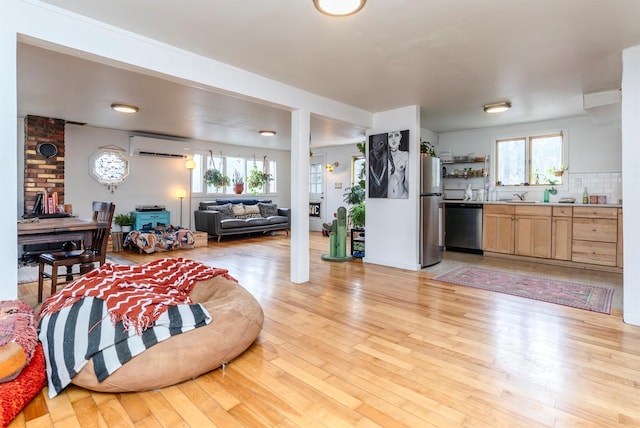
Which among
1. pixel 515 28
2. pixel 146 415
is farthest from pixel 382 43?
pixel 146 415

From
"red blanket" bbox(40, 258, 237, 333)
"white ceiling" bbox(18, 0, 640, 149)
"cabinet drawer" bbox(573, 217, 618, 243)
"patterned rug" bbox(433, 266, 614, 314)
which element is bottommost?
"patterned rug" bbox(433, 266, 614, 314)

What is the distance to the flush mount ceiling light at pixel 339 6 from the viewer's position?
2.16 meters

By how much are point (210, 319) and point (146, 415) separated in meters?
0.56

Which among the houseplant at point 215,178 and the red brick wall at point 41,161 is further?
the houseplant at point 215,178

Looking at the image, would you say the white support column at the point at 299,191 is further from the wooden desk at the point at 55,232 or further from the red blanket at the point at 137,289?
the wooden desk at the point at 55,232

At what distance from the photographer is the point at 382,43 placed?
2871 mm

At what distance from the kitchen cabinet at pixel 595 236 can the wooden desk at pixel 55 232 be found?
6.08 metres

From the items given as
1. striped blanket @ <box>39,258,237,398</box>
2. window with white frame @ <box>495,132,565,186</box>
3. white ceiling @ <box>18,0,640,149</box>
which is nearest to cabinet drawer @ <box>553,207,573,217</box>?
window with white frame @ <box>495,132,565,186</box>

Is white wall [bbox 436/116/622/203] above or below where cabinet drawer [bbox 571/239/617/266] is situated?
above

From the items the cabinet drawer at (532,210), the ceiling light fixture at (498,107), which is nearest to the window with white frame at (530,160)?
the cabinet drawer at (532,210)

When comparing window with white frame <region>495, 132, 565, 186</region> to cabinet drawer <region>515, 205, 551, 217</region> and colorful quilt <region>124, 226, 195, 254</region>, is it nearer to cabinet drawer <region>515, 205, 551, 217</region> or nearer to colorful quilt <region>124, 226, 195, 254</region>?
cabinet drawer <region>515, 205, 551, 217</region>

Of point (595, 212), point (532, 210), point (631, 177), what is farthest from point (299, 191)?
point (595, 212)

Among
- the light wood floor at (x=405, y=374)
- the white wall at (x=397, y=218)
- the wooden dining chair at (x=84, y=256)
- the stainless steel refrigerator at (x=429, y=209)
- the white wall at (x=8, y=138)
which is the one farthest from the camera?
the stainless steel refrigerator at (x=429, y=209)

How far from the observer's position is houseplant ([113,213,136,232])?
268 inches
